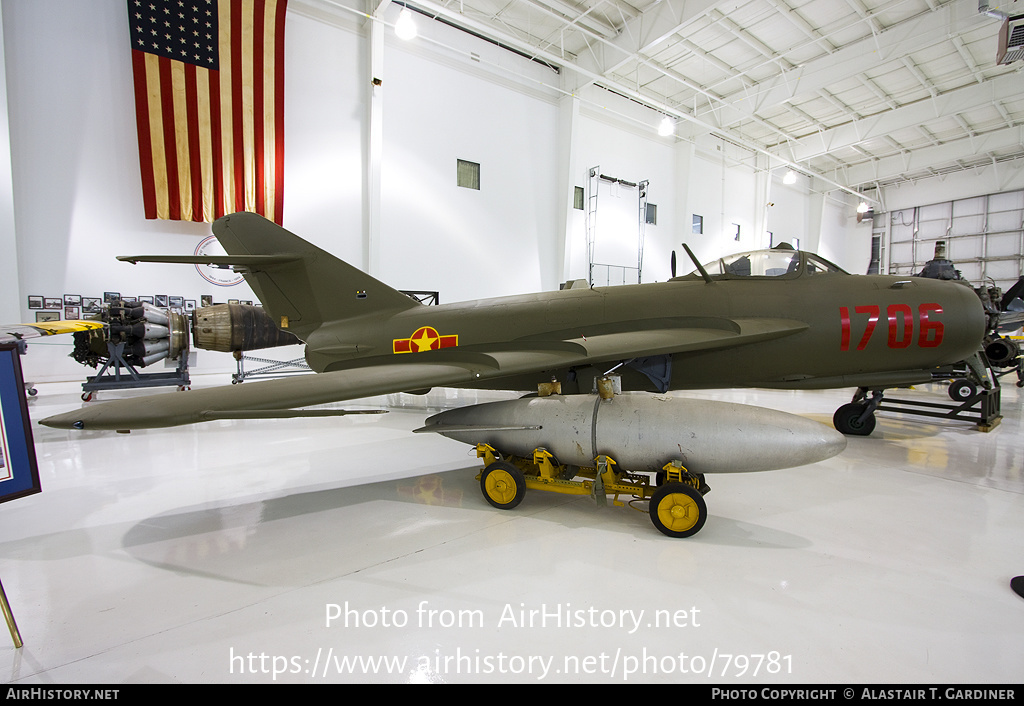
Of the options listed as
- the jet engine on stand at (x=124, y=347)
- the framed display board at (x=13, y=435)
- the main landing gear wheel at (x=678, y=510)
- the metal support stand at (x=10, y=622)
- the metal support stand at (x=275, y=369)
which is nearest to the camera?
the metal support stand at (x=10, y=622)

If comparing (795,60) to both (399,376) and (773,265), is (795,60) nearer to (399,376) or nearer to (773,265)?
(773,265)

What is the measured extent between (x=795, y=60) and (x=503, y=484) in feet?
57.3

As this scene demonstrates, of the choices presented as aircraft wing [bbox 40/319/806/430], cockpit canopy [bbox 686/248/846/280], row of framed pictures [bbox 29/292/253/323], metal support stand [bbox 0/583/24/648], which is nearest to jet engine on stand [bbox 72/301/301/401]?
row of framed pictures [bbox 29/292/253/323]

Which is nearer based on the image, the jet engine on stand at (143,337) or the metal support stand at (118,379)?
the metal support stand at (118,379)

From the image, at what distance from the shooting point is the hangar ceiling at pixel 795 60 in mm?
11484

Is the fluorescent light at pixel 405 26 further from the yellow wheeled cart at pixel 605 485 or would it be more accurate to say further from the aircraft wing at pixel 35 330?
the yellow wheeled cart at pixel 605 485

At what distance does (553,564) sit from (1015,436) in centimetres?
741

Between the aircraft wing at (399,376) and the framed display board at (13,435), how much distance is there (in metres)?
0.19

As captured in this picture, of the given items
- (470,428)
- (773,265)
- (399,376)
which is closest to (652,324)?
(773,265)

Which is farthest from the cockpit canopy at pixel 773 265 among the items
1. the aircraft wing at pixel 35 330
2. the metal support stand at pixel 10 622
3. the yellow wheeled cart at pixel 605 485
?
the aircraft wing at pixel 35 330

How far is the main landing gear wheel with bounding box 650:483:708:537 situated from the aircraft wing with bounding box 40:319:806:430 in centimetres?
131

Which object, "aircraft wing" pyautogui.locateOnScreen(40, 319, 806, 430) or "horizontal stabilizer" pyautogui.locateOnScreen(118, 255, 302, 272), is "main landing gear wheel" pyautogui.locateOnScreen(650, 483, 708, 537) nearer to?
"aircraft wing" pyautogui.locateOnScreen(40, 319, 806, 430)

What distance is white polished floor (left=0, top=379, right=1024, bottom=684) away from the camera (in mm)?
1843
